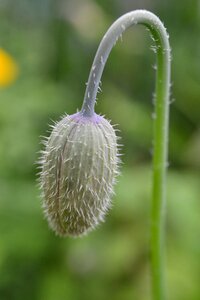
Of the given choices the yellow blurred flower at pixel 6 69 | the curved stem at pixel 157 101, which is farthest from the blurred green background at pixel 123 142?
the curved stem at pixel 157 101

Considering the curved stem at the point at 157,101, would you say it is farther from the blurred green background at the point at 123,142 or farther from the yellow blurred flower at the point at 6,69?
the yellow blurred flower at the point at 6,69

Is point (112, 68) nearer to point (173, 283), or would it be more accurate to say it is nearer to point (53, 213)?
point (173, 283)

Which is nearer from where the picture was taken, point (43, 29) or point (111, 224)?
point (111, 224)

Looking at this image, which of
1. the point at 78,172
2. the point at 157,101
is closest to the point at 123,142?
the point at 157,101

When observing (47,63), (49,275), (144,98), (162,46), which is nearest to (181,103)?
(144,98)

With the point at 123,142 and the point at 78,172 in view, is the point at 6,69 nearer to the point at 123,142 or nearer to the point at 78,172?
the point at 123,142

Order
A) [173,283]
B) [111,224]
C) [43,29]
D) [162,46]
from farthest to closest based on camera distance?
1. [43,29]
2. [111,224]
3. [173,283]
4. [162,46]

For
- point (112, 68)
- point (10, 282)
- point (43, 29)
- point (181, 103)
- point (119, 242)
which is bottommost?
point (10, 282)
